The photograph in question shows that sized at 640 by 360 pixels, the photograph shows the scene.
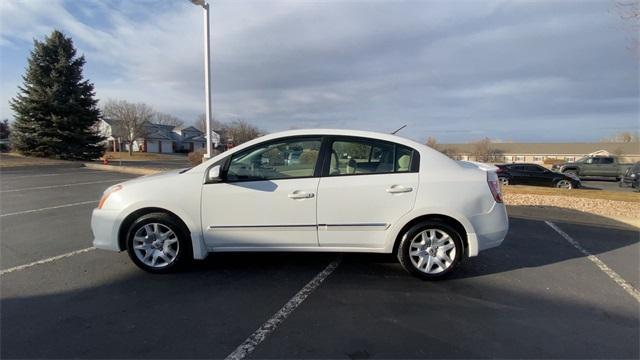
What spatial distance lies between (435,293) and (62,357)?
334 cm

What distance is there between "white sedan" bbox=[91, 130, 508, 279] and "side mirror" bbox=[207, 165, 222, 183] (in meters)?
0.01

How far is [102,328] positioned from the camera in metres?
3.18

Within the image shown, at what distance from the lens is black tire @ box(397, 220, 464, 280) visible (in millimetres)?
4219

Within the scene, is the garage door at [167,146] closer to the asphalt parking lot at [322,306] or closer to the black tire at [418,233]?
the asphalt parking lot at [322,306]

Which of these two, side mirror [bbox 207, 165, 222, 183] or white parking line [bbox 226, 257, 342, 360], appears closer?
white parking line [bbox 226, 257, 342, 360]

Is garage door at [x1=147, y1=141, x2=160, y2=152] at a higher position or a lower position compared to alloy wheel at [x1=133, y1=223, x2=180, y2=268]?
higher

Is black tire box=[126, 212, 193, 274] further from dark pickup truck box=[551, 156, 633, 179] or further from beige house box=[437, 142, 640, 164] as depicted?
beige house box=[437, 142, 640, 164]

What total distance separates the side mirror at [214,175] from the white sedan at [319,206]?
1cm

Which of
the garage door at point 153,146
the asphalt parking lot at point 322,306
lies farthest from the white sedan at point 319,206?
the garage door at point 153,146

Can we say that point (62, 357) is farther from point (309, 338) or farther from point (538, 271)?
point (538, 271)

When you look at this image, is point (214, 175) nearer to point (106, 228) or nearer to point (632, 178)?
point (106, 228)

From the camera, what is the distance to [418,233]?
4.23 meters

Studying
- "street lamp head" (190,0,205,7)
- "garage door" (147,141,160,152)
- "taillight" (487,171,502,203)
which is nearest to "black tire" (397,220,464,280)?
"taillight" (487,171,502,203)

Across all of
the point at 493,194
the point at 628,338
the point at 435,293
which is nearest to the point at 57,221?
the point at 435,293
